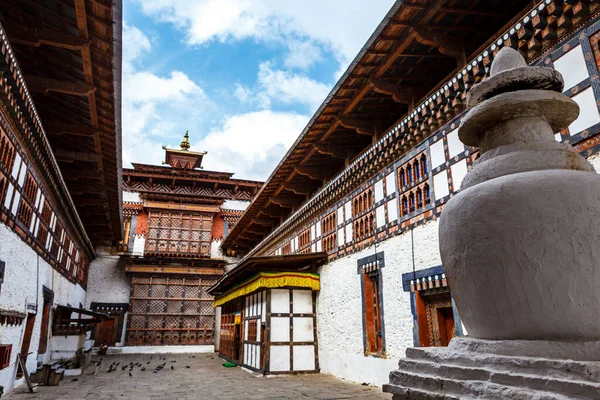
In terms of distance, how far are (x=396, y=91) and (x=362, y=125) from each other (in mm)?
1631

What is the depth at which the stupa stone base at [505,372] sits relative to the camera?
65.2 inches

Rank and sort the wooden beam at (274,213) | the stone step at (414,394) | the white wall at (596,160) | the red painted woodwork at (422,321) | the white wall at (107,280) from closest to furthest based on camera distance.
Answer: the stone step at (414,394)
the white wall at (596,160)
the red painted woodwork at (422,321)
the wooden beam at (274,213)
the white wall at (107,280)

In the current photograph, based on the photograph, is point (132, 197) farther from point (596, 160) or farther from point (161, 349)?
point (596, 160)

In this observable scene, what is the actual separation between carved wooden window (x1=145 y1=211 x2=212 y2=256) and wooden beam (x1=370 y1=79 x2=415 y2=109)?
16108mm

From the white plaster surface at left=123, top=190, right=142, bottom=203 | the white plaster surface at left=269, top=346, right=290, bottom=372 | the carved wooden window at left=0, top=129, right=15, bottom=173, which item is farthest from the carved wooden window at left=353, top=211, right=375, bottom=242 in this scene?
the white plaster surface at left=123, top=190, right=142, bottom=203

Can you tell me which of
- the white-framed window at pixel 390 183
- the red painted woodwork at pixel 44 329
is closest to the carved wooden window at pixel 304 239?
the white-framed window at pixel 390 183

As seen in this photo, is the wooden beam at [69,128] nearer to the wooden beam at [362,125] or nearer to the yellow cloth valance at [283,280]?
the yellow cloth valance at [283,280]

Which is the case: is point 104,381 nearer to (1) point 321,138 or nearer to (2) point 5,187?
(2) point 5,187

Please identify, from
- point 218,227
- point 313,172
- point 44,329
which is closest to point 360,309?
point 313,172

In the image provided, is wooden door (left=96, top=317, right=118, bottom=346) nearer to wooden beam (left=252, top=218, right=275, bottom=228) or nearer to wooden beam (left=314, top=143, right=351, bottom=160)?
wooden beam (left=252, top=218, right=275, bottom=228)

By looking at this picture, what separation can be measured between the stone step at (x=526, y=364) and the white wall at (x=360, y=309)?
5072 mm

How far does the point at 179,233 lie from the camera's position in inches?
882

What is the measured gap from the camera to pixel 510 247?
1.95 meters

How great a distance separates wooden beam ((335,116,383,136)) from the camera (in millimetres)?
9992
